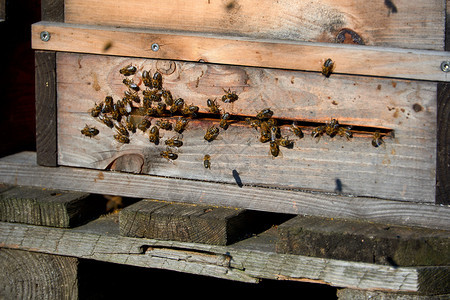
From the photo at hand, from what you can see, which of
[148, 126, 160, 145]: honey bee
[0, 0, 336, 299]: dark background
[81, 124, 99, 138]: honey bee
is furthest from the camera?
[0, 0, 336, 299]: dark background

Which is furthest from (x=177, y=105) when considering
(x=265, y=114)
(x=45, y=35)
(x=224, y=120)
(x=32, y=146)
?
(x=32, y=146)

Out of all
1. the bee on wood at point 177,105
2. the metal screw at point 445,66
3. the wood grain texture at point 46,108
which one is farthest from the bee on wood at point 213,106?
the metal screw at point 445,66

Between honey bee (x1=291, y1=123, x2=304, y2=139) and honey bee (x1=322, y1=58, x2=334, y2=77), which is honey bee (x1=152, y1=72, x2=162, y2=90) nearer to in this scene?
honey bee (x1=291, y1=123, x2=304, y2=139)

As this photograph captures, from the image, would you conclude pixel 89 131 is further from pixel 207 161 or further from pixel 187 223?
pixel 187 223

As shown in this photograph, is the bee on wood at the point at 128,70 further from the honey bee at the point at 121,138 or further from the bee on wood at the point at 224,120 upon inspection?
the bee on wood at the point at 224,120

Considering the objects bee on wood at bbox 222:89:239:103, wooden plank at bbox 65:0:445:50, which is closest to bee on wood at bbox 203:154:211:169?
bee on wood at bbox 222:89:239:103
